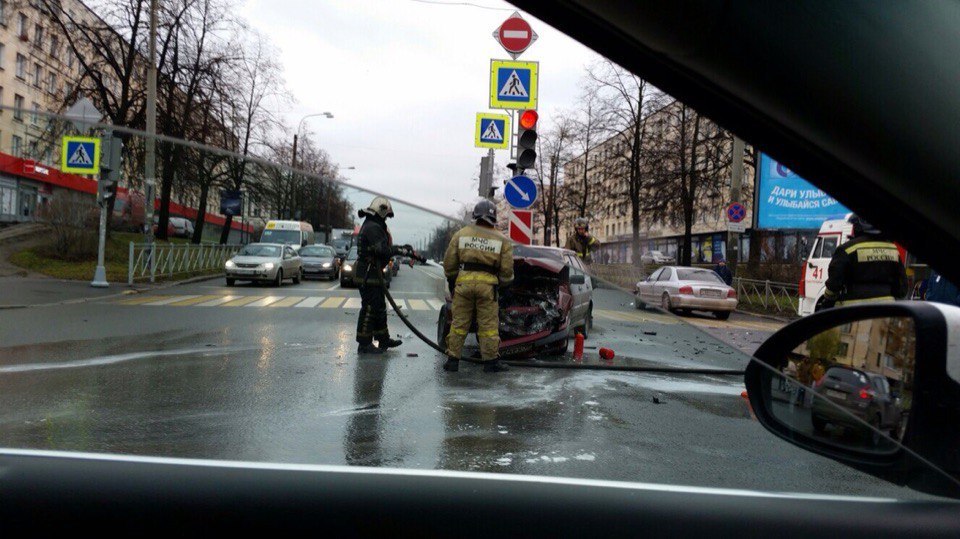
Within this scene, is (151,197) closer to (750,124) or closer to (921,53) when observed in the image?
(750,124)

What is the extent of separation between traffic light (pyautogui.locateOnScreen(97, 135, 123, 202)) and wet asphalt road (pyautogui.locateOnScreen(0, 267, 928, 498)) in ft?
2.10

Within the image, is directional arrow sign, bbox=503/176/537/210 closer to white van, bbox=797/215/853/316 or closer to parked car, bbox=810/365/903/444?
white van, bbox=797/215/853/316

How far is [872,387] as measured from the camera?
1022 mm

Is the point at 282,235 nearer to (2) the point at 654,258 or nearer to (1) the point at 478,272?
(2) the point at 654,258

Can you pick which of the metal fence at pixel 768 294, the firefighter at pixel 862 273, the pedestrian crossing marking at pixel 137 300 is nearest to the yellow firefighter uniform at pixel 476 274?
the metal fence at pixel 768 294

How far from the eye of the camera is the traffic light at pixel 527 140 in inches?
88.0

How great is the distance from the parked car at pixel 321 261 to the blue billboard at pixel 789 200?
1.02 meters

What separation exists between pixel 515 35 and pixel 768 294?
944 mm

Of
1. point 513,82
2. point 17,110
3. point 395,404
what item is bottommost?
point 395,404

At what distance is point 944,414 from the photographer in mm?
968

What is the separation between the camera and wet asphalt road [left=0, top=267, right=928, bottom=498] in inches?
61.6

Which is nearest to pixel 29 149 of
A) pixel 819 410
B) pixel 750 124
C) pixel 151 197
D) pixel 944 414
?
pixel 151 197

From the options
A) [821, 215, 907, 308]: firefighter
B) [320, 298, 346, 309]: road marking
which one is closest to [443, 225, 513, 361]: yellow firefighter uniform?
[320, 298, 346, 309]: road marking

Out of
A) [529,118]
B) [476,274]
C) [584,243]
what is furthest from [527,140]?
[584,243]
